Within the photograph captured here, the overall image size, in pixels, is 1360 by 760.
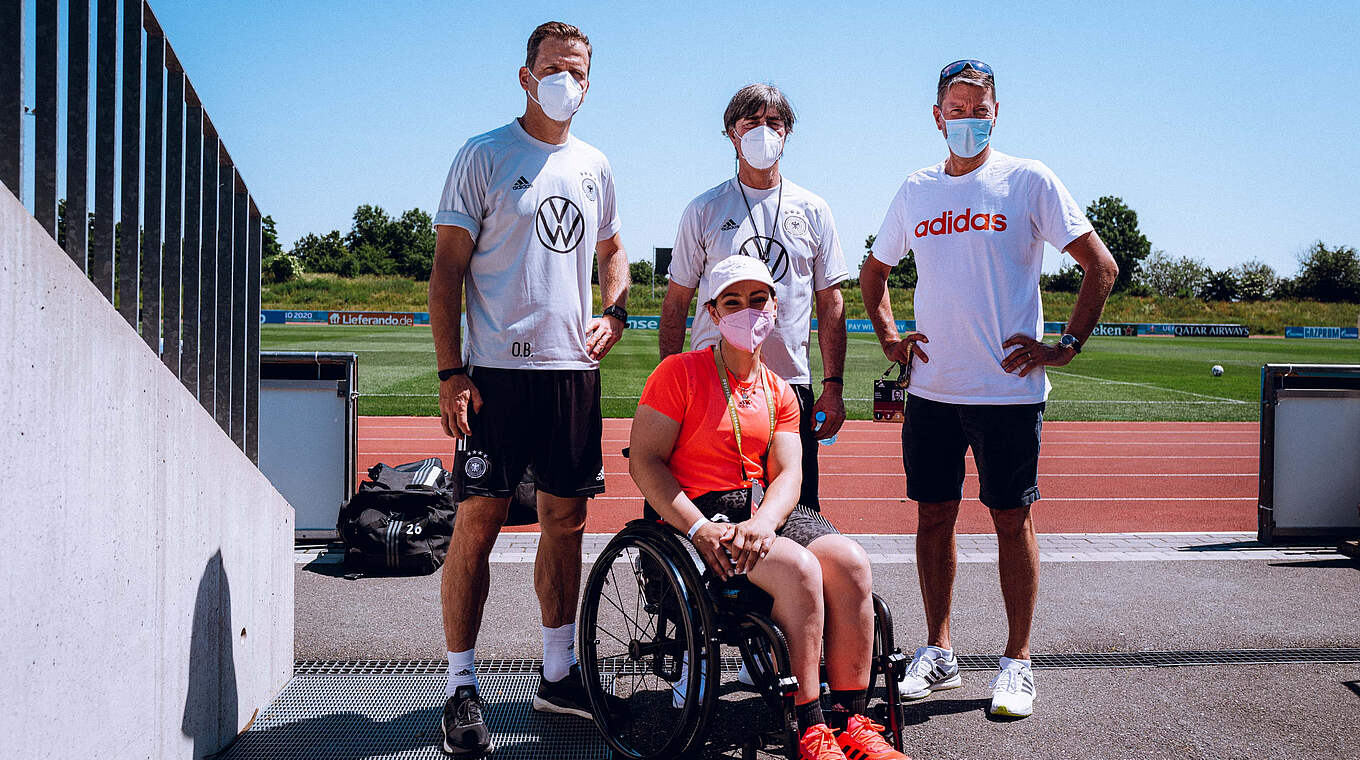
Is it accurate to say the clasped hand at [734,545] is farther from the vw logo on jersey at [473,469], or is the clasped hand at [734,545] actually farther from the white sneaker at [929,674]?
the white sneaker at [929,674]

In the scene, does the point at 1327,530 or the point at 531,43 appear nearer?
the point at 531,43

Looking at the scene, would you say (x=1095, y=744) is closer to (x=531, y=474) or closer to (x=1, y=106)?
(x=531, y=474)

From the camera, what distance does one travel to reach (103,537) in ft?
7.04

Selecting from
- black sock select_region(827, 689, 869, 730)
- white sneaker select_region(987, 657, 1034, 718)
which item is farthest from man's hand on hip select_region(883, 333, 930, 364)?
black sock select_region(827, 689, 869, 730)

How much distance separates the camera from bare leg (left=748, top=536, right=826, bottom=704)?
258cm

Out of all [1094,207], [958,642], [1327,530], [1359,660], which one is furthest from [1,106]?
[1094,207]

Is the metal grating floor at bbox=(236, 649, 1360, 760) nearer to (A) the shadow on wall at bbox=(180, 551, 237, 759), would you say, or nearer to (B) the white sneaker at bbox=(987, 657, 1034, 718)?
(A) the shadow on wall at bbox=(180, 551, 237, 759)

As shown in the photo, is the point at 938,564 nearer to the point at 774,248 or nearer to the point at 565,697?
the point at 774,248

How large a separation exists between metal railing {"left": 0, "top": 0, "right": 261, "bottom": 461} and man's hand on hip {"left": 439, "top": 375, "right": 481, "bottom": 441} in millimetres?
699

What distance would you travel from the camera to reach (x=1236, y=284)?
244 ft

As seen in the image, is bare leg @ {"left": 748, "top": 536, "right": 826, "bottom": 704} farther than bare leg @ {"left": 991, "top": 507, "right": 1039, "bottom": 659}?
No

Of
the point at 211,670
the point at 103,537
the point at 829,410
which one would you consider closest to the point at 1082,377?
the point at 829,410

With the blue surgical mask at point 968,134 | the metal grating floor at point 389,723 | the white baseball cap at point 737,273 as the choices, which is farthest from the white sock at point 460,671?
the blue surgical mask at point 968,134

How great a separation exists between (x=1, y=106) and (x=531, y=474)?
1803mm
